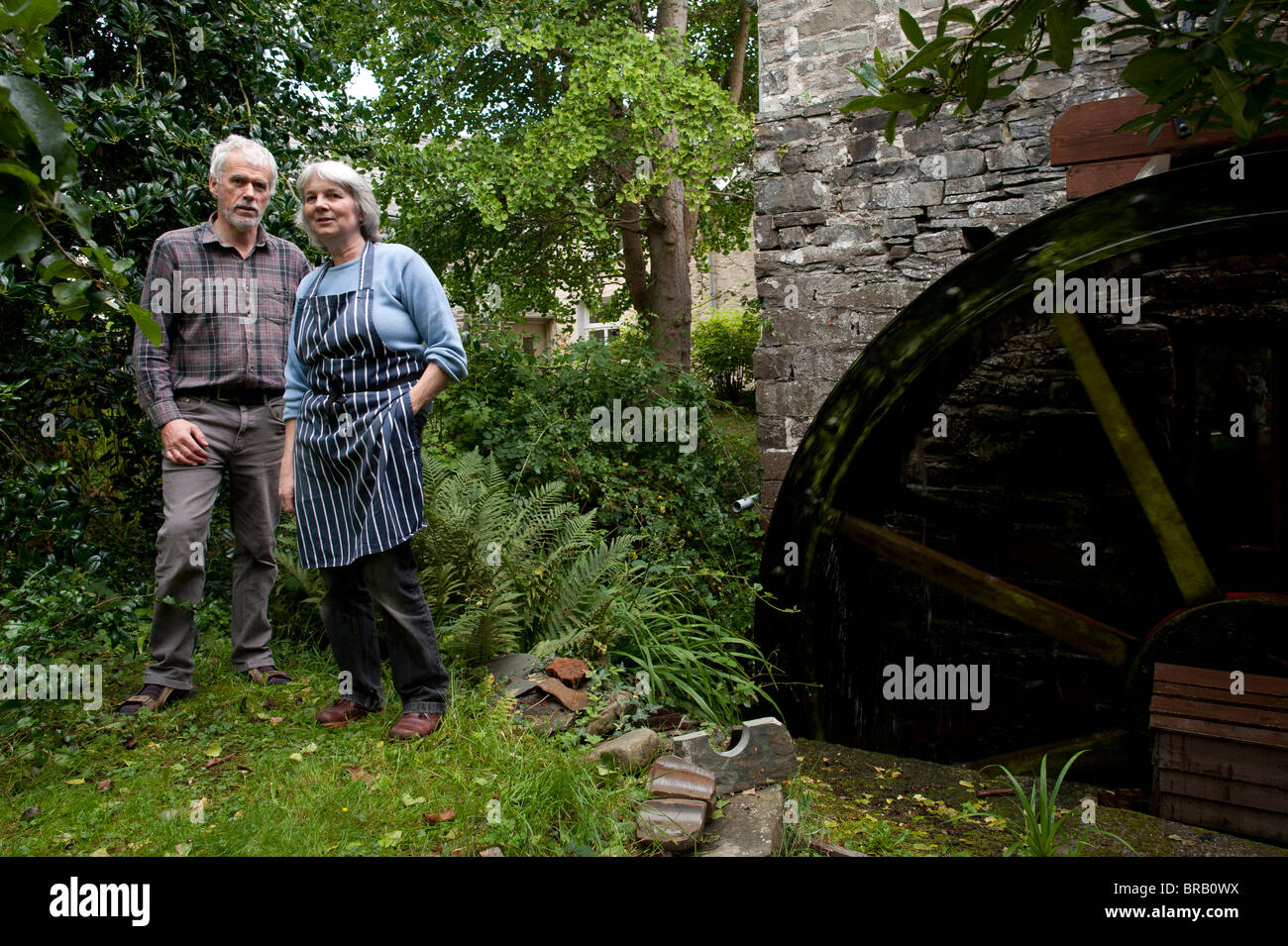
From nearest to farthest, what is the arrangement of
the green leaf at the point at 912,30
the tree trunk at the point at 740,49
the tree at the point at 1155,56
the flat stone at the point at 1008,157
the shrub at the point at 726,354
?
the tree at the point at 1155,56
the green leaf at the point at 912,30
the flat stone at the point at 1008,157
the tree trunk at the point at 740,49
the shrub at the point at 726,354

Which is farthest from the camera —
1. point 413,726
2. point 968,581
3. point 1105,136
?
point 968,581

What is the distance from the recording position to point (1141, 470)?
344 centimetres

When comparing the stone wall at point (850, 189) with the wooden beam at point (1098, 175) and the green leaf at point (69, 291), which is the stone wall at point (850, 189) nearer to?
the wooden beam at point (1098, 175)

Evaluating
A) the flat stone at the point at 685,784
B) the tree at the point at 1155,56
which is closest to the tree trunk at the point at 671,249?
the flat stone at the point at 685,784

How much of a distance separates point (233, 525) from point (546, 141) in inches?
208

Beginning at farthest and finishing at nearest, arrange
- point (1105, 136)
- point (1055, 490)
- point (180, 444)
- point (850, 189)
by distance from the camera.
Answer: point (850, 189)
point (1055, 490)
point (1105, 136)
point (180, 444)

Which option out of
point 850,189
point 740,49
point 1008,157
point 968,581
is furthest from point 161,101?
point 740,49

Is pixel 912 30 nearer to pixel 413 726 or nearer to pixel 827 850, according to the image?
pixel 827 850

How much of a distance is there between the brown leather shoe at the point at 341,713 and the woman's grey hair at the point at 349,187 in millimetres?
1458

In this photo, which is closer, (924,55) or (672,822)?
(924,55)

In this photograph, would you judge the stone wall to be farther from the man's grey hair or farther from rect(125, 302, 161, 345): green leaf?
rect(125, 302, 161, 345): green leaf

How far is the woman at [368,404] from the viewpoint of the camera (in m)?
2.50

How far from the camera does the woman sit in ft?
8.21
